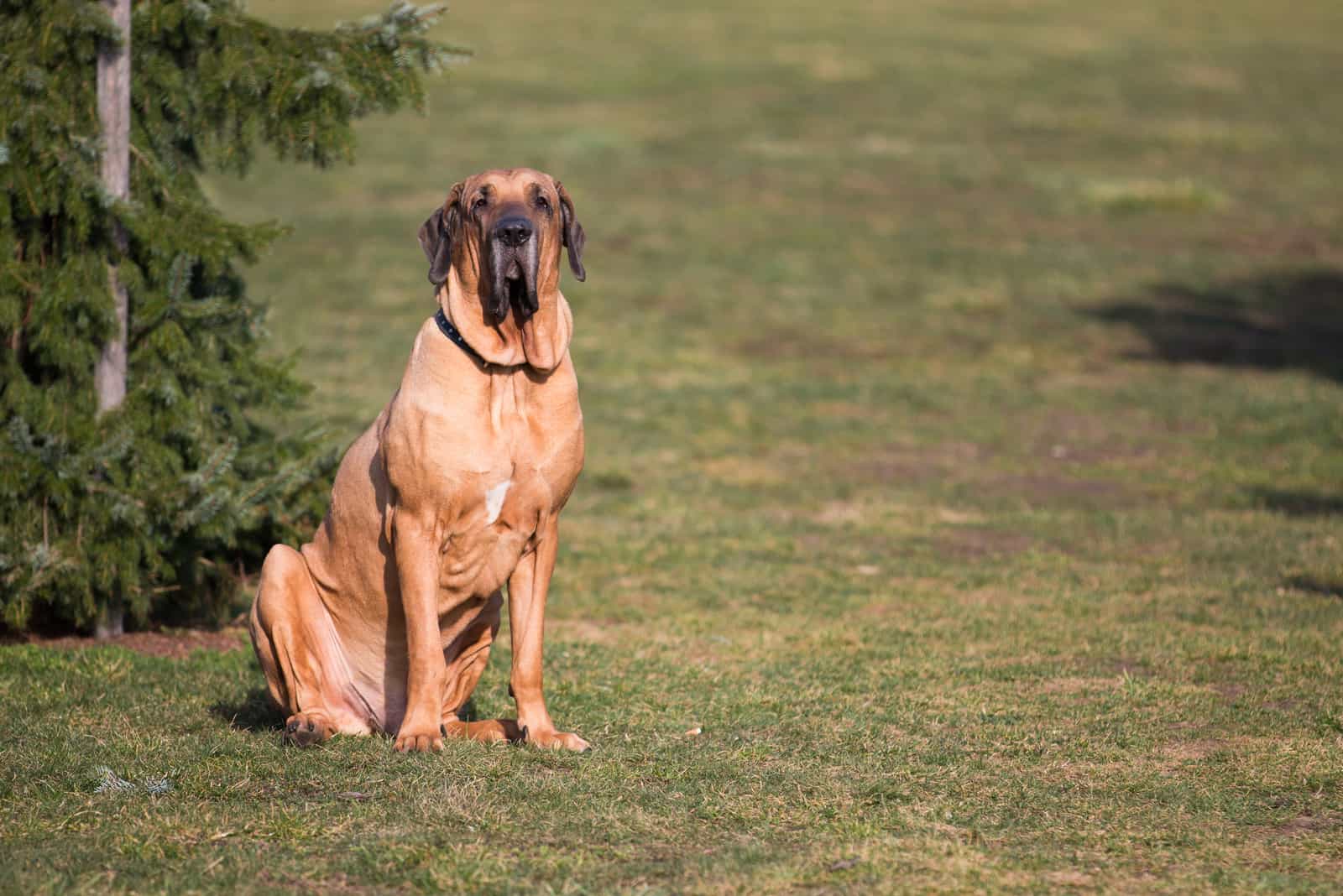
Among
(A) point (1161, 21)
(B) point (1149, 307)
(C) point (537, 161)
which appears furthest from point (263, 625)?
(A) point (1161, 21)

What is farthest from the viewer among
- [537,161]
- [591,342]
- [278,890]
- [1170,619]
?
[537,161]

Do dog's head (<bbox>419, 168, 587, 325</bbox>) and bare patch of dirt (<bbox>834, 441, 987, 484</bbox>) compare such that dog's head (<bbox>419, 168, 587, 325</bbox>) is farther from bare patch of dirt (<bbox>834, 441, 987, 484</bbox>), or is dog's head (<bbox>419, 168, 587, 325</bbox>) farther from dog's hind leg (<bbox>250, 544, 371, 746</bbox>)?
bare patch of dirt (<bbox>834, 441, 987, 484</bbox>)

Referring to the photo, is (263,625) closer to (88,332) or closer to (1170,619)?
(88,332)

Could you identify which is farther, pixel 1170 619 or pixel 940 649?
pixel 1170 619

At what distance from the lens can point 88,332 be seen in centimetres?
773

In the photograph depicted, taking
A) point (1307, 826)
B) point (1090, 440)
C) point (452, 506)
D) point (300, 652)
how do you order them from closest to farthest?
1. point (1307, 826)
2. point (452, 506)
3. point (300, 652)
4. point (1090, 440)

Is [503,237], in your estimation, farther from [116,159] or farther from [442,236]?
[116,159]

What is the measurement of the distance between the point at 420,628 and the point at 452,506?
48cm

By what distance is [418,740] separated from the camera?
597cm

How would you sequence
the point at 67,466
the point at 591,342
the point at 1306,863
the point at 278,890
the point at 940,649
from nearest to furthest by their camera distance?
the point at 278,890 < the point at 1306,863 < the point at 67,466 < the point at 940,649 < the point at 591,342

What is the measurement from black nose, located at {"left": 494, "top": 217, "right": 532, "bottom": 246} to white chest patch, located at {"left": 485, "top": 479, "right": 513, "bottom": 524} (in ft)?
2.87

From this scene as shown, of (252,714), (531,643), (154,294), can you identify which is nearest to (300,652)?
(252,714)

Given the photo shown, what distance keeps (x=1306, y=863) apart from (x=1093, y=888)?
2.58 ft

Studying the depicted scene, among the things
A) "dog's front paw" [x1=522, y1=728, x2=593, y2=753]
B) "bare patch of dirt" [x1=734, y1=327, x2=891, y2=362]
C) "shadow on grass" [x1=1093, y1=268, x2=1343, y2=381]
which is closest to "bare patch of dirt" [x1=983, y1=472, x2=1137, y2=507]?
"bare patch of dirt" [x1=734, y1=327, x2=891, y2=362]
